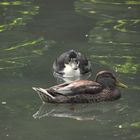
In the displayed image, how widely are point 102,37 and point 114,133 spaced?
6.08m

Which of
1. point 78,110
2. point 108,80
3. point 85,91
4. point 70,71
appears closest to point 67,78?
point 70,71

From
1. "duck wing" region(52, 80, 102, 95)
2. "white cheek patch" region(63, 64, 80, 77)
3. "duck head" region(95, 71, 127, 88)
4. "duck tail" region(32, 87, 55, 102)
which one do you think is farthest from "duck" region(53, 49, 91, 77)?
"duck tail" region(32, 87, 55, 102)

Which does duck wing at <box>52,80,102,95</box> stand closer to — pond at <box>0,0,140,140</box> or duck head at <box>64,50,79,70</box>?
pond at <box>0,0,140,140</box>

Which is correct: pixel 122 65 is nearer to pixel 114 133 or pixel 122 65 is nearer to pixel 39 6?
pixel 114 133

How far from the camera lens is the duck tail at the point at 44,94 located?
1066 centimetres

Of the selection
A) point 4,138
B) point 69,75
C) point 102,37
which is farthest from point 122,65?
point 4,138

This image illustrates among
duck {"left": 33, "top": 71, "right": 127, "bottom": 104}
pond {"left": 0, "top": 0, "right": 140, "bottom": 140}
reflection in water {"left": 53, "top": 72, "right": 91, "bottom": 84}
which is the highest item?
duck {"left": 33, "top": 71, "right": 127, "bottom": 104}

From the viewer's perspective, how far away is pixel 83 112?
34.9 ft

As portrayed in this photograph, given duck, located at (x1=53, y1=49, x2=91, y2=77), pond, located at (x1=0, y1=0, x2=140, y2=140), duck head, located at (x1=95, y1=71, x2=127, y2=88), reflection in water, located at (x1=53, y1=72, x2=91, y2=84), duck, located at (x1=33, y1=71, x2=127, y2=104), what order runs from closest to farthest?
pond, located at (x1=0, y1=0, x2=140, y2=140)
duck, located at (x1=33, y1=71, x2=127, y2=104)
duck head, located at (x1=95, y1=71, x2=127, y2=88)
reflection in water, located at (x1=53, y1=72, x2=91, y2=84)
duck, located at (x1=53, y1=49, x2=91, y2=77)

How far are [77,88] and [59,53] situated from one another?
3265 millimetres

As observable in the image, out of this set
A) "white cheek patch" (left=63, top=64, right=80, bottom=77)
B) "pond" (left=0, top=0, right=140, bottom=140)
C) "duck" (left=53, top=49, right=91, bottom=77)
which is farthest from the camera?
"white cheek patch" (left=63, top=64, right=80, bottom=77)

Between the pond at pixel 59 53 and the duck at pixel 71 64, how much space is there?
0.65 ft

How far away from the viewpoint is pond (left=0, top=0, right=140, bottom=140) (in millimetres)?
9805

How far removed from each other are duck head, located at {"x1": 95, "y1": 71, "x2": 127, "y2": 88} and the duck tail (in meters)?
1.09
